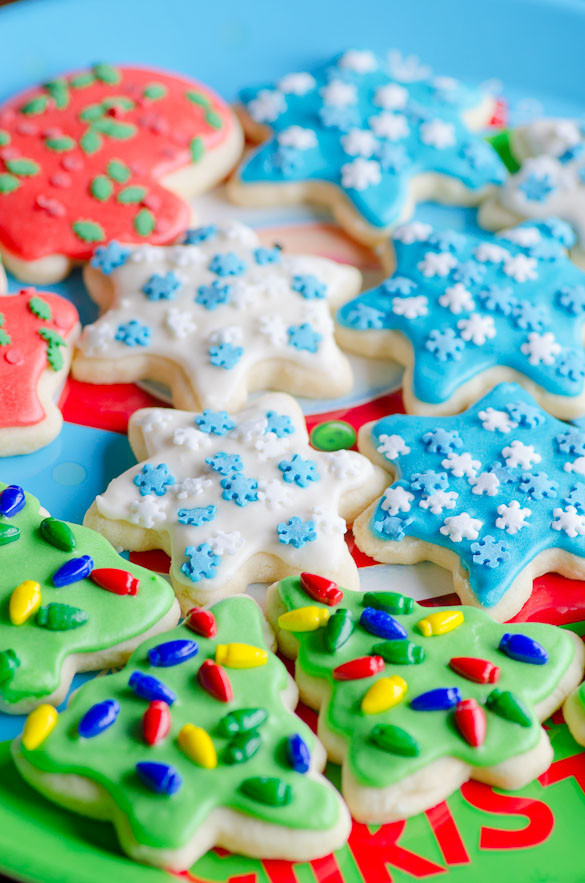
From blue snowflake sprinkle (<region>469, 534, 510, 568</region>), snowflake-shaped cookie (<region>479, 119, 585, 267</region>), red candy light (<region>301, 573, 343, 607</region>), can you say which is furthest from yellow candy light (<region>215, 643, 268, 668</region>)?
snowflake-shaped cookie (<region>479, 119, 585, 267</region>)

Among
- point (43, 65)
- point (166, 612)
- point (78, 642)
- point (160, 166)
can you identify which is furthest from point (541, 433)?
point (43, 65)

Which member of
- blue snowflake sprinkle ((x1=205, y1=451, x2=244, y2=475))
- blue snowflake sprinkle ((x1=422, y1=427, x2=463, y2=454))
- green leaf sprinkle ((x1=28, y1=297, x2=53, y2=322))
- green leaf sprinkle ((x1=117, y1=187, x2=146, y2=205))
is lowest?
blue snowflake sprinkle ((x1=205, y1=451, x2=244, y2=475))

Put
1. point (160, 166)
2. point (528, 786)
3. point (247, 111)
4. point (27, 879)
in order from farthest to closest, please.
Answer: point (247, 111) → point (160, 166) → point (528, 786) → point (27, 879)

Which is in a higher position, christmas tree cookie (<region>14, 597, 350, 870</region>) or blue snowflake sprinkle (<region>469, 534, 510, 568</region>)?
blue snowflake sprinkle (<region>469, 534, 510, 568</region>)

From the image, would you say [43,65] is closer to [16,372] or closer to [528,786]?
[16,372]

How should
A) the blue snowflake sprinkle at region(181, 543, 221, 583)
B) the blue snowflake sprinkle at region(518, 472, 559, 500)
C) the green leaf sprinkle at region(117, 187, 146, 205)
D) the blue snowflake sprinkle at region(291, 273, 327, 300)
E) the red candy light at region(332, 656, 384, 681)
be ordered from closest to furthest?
1. the red candy light at region(332, 656, 384, 681)
2. the blue snowflake sprinkle at region(181, 543, 221, 583)
3. the blue snowflake sprinkle at region(518, 472, 559, 500)
4. the blue snowflake sprinkle at region(291, 273, 327, 300)
5. the green leaf sprinkle at region(117, 187, 146, 205)

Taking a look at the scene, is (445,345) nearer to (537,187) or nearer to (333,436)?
(333,436)

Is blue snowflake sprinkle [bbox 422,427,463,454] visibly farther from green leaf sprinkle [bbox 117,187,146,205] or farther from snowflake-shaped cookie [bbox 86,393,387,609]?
green leaf sprinkle [bbox 117,187,146,205]
